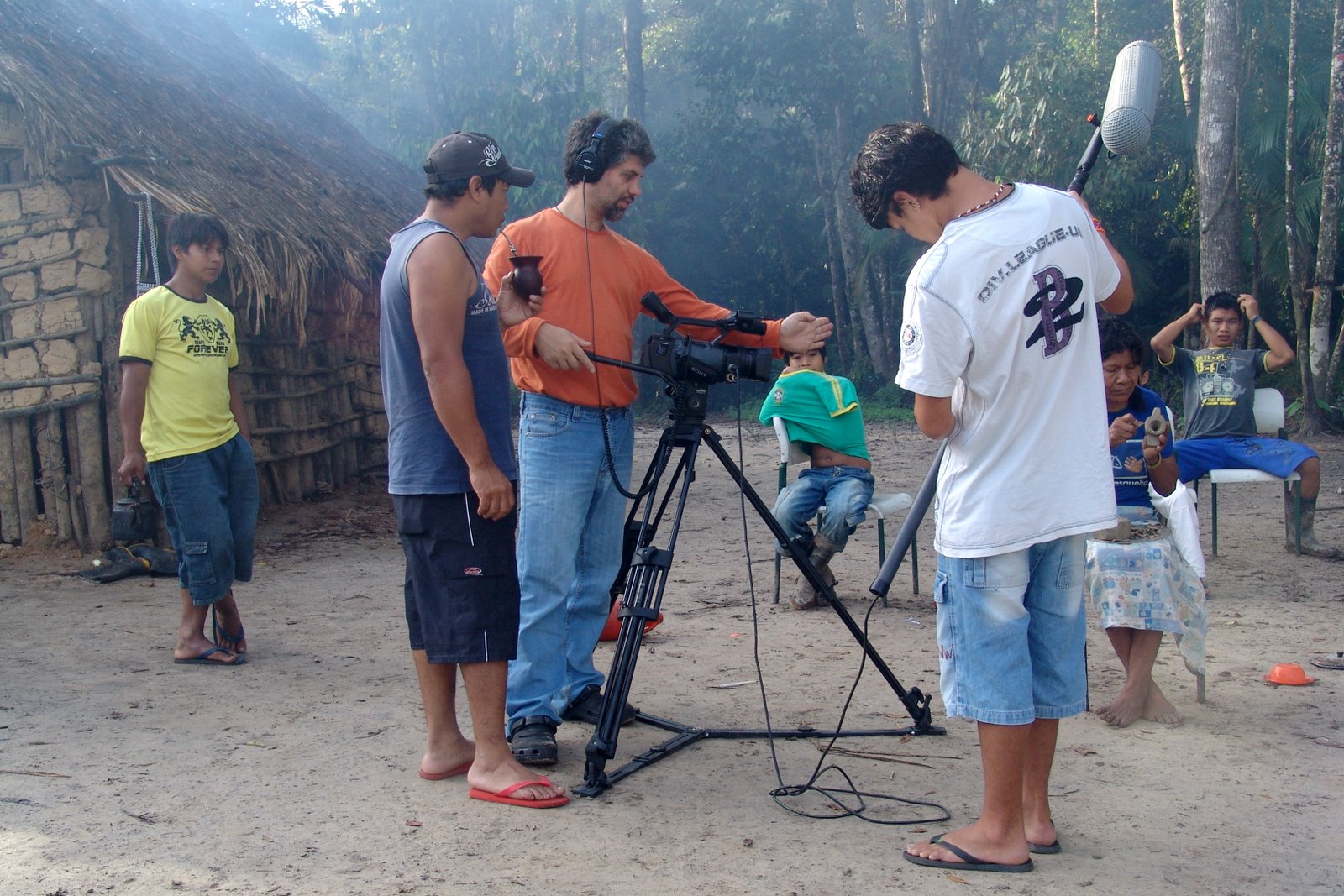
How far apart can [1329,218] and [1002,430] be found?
9.54 m

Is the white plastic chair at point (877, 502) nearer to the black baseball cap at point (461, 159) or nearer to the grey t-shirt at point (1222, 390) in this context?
the grey t-shirt at point (1222, 390)

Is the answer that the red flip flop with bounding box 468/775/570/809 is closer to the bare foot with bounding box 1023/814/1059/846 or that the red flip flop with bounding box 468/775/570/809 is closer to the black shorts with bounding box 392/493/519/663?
the black shorts with bounding box 392/493/519/663

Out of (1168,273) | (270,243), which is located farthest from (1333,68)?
(270,243)

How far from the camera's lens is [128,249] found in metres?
6.94

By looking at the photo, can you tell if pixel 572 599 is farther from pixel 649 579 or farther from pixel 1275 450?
pixel 1275 450

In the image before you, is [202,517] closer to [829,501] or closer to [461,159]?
[461,159]

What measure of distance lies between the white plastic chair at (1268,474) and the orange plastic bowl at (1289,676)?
2.16 m

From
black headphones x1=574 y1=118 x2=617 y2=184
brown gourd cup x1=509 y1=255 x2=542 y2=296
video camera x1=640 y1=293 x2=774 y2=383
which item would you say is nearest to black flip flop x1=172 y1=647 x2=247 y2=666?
brown gourd cup x1=509 y1=255 x2=542 y2=296

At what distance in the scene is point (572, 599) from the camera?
3652 millimetres

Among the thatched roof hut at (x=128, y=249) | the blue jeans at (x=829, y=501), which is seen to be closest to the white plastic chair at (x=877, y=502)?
the blue jeans at (x=829, y=501)

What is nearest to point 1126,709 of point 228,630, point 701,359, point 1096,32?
point 701,359

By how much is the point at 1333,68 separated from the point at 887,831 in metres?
9.94

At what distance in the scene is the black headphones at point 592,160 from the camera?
343cm

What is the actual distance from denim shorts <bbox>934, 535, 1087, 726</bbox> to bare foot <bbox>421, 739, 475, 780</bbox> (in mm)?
1458
